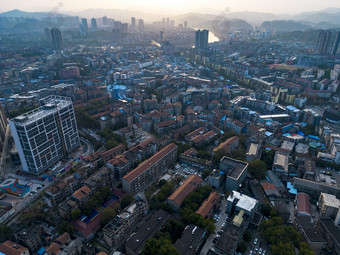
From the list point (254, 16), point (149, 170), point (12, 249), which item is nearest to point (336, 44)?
point (149, 170)

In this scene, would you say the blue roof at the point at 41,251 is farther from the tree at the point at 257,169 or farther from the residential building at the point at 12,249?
the tree at the point at 257,169

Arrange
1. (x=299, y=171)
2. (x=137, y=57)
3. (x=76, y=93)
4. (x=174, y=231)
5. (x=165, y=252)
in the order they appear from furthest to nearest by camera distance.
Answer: (x=137, y=57) → (x=76, y=93) → (x=299, y=171) → (x=174, y=231) → (x=165, y=252)

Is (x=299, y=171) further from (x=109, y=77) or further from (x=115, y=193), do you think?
(x=109, y=77)

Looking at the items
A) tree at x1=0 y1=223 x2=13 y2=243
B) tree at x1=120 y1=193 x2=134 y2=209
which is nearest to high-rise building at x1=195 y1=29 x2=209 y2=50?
tree at x1=120 y1=193 x2=134 y2=209

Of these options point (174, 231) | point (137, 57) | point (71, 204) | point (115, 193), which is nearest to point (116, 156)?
point (115, 193)

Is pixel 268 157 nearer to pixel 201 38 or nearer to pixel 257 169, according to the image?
pixel 257 169
